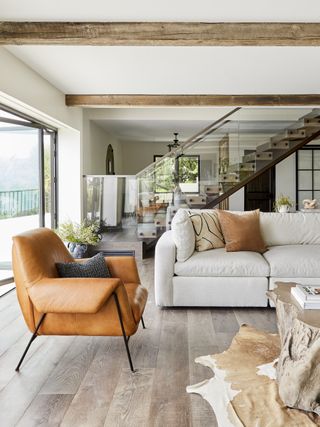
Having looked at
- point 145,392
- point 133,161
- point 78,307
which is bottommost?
point 145,392

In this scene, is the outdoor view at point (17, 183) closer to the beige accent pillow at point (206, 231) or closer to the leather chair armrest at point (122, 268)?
the leather chair armrest at point (122, 268)

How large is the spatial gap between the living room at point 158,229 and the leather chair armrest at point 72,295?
1 centimetres

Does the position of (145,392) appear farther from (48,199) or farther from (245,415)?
(48,199)

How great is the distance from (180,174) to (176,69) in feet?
8.27

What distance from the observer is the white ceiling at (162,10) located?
3.05 m

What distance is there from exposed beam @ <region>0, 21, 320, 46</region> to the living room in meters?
0.01

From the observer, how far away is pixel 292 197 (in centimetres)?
942

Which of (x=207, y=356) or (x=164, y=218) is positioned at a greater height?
(x=164, y=218)

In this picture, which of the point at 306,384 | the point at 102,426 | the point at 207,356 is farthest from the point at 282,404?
the point at 102,426

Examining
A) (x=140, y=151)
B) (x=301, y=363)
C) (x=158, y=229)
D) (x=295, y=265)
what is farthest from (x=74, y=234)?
(x=140, y=151)

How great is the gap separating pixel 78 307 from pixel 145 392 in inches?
25.1

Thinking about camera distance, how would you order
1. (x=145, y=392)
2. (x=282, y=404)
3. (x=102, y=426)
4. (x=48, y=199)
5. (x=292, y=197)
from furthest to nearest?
(x=292, y=197) → (x=48, y=199) → (x=145, y=392) → (x=282, y=404) → (x=102, y=426)

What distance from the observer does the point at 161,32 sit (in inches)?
134

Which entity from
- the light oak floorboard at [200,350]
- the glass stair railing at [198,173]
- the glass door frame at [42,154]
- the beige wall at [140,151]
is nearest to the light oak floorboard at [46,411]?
the light oak floorboard at [200,350]
